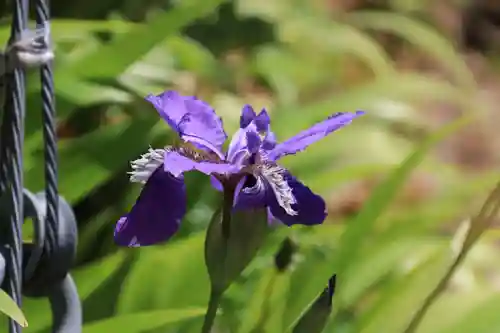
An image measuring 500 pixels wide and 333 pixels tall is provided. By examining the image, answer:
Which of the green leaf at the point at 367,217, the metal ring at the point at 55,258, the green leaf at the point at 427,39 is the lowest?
the green leaf at the point at 427,39

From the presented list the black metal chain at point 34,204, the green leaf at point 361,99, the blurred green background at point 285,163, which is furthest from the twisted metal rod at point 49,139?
the green leaf at point 361,99

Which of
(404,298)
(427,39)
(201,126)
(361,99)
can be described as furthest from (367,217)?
(427,39)

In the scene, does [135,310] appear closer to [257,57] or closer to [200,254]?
[200,254]

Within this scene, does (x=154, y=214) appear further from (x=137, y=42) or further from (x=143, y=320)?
(x=137, y=42)

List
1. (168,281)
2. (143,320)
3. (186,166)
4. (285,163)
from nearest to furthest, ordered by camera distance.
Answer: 1. (186,166)
2. (143,320)
3. (168,281)
4. (285,163)

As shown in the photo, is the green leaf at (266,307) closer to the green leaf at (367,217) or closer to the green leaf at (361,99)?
the green leaf at (367,217)

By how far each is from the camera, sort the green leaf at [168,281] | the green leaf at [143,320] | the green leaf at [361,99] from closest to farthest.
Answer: the green leaf at [143,320] → the green leaf at [168,281] → the green leaf at [361,99]
